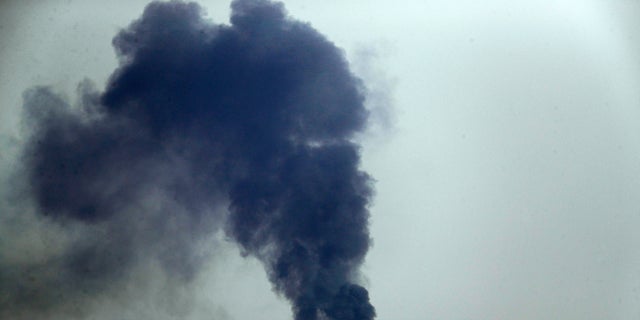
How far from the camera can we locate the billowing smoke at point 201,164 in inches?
120

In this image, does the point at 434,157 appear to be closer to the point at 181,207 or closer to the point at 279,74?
the point at 279,74

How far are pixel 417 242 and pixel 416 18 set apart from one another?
1.70 metres

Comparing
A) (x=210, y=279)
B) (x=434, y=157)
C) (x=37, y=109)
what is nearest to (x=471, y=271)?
(x=434, y=157)

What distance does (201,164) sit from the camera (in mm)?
3115

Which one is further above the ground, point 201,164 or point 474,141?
point 474,141

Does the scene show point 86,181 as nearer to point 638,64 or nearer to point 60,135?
point 60,135

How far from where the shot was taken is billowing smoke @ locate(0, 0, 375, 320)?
3.06 metres

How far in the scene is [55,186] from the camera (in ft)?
10.1

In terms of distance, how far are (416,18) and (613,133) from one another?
170 cm

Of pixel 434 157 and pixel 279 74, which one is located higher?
pixel 279 74

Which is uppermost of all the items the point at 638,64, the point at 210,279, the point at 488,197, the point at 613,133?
the point at 638,64

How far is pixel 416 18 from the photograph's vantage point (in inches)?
129

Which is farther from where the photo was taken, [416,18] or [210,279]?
[416,18]

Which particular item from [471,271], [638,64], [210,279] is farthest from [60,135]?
[638,64]
